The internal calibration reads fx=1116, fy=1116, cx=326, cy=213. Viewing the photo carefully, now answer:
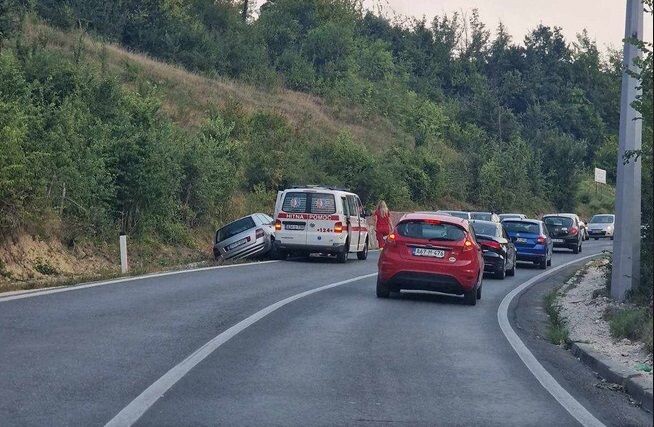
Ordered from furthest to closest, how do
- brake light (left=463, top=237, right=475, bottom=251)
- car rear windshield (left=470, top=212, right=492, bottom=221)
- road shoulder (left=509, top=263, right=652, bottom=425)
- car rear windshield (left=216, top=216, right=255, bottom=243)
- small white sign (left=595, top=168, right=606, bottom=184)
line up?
small white sign (left=595, top=168, right=606, bottom=184)
car rear windshield (left=470, top=212, right=492, bottom=221)
car rear windshield (left=216, top=216, right=255, bottom=243)
brake light (left=463, top=237, right=475, bottom=251)
road shoulder (left=509, top=263, right=652, bottom=425)

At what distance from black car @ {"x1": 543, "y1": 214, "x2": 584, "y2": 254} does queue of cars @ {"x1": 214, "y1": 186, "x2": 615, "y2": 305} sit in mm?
8615

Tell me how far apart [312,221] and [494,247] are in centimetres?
535

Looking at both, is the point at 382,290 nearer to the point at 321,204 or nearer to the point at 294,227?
the point at 321,204

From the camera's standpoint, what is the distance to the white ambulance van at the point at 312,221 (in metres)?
31.0

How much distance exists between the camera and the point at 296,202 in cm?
3117

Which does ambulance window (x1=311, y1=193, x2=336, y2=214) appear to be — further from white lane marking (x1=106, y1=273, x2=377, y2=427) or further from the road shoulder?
white lane marking (x1=106, y1=273, x2=377, y2=427)

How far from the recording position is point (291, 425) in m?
8.66

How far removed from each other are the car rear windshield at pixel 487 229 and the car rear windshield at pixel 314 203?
4108mm

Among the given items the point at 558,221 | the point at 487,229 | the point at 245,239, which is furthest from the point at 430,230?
the point at 558,221

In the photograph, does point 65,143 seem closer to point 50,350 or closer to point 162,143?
point 162,143

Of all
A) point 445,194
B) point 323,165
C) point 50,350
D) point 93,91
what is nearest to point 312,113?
point 445,194

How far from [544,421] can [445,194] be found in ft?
196

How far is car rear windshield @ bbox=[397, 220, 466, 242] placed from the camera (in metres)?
20.6

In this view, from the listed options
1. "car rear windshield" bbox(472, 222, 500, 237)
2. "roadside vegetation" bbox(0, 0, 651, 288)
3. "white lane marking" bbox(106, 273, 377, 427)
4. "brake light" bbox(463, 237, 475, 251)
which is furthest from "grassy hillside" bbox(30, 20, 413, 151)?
"white lane marking" bbox(106, 273, 377, 427)
